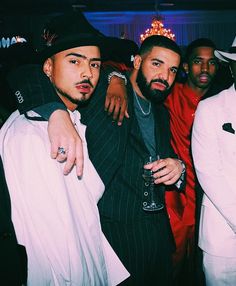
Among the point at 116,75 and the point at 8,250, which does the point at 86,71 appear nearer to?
the point at 116,75

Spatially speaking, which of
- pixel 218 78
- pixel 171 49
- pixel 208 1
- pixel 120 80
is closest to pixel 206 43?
pixel 218 78

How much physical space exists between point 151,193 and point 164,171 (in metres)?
0.23

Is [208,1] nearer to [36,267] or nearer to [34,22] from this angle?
[34,22]

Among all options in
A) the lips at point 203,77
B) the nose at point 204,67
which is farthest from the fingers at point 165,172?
the nose at point 204,67

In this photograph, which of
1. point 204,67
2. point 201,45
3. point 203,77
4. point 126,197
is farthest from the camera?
point 201,45

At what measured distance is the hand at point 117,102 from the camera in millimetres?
2088

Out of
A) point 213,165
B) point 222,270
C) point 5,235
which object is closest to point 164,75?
point 213,165

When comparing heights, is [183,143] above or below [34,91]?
below

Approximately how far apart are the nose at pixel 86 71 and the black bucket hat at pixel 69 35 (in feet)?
0.34

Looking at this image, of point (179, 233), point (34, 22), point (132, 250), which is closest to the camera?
point (132, 250)

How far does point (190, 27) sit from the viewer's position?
1408 centimetres

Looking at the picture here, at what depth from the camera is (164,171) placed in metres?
1.96

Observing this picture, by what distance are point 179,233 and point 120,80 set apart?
60.1 inches

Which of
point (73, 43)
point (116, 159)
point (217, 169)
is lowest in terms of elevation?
point (217, 169)
